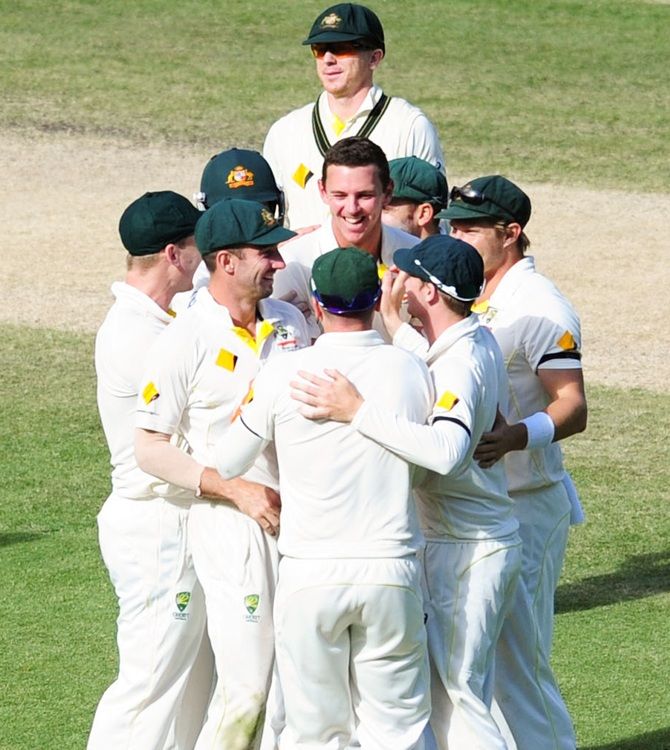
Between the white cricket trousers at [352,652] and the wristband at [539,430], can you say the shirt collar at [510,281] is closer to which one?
the wristband at [539,430]

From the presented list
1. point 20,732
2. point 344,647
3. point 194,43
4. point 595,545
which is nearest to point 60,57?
point 194,43

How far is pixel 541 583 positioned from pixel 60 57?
2032 centimetres

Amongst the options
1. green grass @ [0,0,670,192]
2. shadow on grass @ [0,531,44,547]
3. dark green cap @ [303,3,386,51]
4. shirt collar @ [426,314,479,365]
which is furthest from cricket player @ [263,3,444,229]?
green grass @ [0,0,670,192]

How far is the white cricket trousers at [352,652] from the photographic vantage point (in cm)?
497

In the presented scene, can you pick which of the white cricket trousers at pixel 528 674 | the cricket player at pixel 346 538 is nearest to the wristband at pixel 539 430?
the white cricket trousers at pixel 528 674

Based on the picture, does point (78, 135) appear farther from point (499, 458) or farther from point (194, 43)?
point (499, 458)

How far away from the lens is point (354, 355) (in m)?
5.05

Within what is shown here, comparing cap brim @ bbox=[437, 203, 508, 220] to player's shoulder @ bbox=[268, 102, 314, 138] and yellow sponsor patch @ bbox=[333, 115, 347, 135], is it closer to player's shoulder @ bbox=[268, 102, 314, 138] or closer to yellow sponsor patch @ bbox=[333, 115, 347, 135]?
yellow sponsor patch @ bbox=[333, 115, 347, 135]

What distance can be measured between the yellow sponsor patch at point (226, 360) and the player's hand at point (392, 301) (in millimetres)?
532

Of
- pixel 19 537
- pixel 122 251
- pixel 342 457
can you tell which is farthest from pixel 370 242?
pixel 122 251

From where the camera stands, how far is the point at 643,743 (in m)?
6.74

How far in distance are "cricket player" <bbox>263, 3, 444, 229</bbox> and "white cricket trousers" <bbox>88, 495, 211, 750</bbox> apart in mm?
2012

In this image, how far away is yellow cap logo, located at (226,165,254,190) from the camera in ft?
19.8

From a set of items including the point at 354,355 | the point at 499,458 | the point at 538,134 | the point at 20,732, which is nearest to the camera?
the point at 354,355
